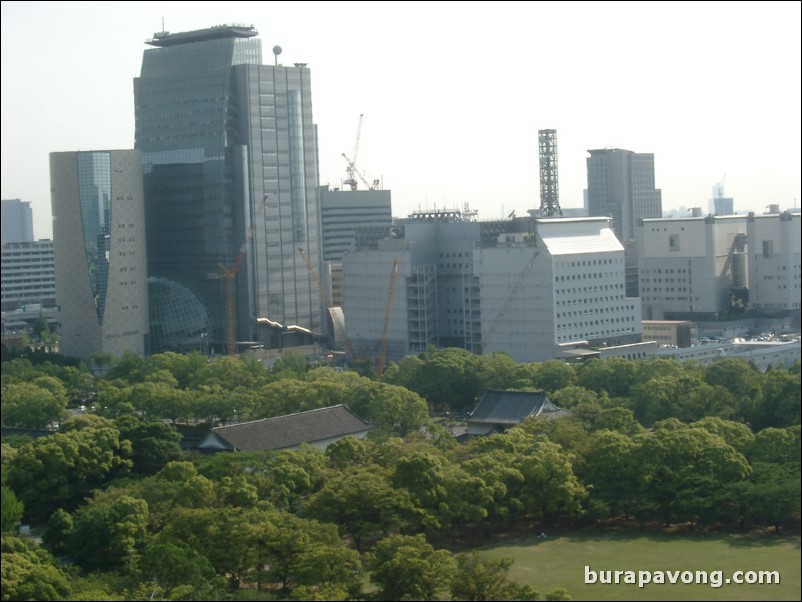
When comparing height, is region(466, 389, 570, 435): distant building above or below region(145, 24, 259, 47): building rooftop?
below

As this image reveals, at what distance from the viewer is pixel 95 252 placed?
37625 mm

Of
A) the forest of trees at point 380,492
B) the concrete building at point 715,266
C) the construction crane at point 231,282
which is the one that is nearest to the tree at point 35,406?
the forest of trees at point 380,492

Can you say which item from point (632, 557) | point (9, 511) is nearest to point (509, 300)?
point (632, 557)

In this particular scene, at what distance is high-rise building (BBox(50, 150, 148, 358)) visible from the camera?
37.3m

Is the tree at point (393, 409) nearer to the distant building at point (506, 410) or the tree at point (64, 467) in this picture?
the distant building at point (506, 410)

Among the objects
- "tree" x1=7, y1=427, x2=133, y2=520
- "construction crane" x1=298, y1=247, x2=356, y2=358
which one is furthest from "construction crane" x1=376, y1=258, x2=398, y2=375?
"tree" x1=7, y1=427, x2=133, y2=520

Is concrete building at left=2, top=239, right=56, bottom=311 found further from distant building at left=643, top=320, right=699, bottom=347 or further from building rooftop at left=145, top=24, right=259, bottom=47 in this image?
distant building at left=643, top=320, right=699, bottom=347

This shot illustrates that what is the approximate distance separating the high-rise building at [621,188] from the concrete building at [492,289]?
1056 inches

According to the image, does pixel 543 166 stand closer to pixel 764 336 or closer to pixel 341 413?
pixel 764 336

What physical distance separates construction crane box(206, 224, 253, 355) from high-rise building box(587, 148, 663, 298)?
2803 cm

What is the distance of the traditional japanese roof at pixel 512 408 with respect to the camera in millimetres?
23734

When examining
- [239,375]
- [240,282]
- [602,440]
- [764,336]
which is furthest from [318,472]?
[240,282]

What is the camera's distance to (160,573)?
14586 mm

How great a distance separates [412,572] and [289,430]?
885cm
